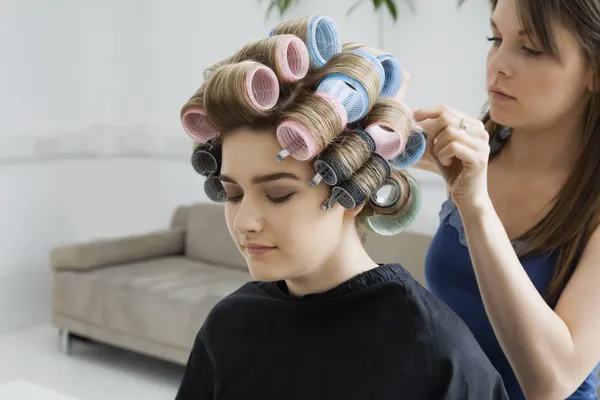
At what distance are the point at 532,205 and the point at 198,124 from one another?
587 millimetres

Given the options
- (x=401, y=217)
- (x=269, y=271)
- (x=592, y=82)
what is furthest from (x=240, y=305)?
(x=592, y=82)

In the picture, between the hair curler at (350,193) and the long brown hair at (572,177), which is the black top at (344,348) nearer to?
the hair curler at (350,193)

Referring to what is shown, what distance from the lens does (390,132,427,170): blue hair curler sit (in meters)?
1.08

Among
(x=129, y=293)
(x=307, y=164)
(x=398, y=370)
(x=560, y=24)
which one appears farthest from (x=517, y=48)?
(x=129, y=293)

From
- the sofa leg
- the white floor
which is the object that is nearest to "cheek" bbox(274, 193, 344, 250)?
the white floor

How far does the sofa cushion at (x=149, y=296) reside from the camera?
330 cm

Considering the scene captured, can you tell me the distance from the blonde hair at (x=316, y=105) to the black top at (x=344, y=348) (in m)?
0.14

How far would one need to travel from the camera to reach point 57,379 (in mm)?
3479

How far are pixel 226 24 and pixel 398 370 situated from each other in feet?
10.9

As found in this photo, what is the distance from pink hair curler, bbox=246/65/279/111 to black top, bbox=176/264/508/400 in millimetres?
269

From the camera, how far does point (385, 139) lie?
1039mm

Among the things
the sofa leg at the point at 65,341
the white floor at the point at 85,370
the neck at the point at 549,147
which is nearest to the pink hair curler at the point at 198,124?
the neck at the point at 549,147

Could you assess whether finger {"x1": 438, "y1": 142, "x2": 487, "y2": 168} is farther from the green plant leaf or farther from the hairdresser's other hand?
the green plant leaf

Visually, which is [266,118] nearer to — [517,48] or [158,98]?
[517,48]
